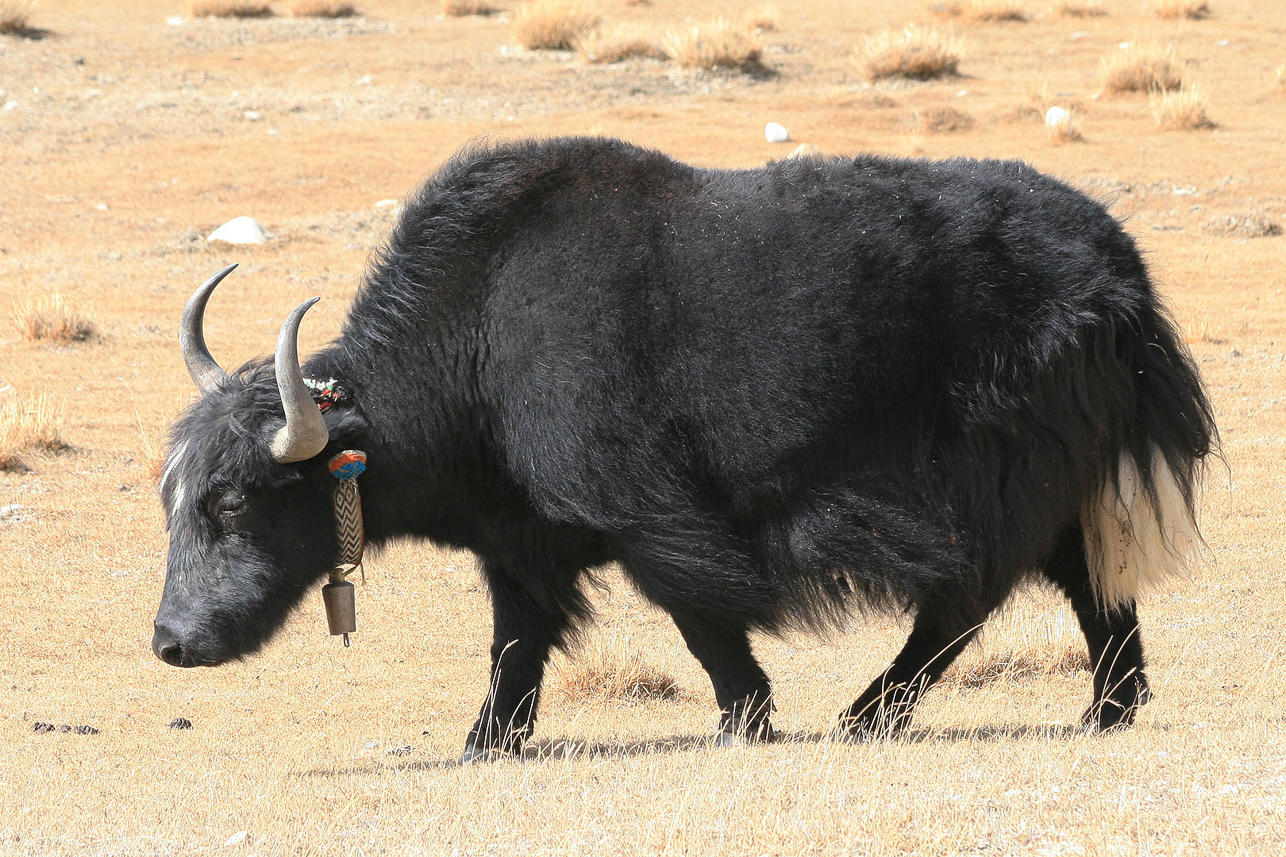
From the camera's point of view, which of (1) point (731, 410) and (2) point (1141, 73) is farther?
(2) point (1141, 73)

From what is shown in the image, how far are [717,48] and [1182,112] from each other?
7093mm

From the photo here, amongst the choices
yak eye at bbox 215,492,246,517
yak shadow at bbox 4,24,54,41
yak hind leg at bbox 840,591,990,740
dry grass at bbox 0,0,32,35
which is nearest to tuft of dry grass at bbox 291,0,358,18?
yak shadow at bbox 4,24,54,41

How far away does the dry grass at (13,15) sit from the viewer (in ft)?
79.7

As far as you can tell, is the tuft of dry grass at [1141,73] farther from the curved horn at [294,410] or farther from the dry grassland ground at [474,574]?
the curved horn at [294,410]

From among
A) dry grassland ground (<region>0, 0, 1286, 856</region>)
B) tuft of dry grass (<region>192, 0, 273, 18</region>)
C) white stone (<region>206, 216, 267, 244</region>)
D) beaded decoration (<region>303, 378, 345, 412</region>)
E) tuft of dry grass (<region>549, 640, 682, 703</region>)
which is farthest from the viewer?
tuft of dry grass (<region>192, 0, 273, 18</region>)

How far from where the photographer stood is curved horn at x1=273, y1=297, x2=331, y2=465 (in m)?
4.93

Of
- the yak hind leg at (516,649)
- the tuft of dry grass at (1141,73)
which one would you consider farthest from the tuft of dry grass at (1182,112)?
the yak hind leg at (516,649)

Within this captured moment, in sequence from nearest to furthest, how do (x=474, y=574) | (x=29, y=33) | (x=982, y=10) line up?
1. (x=474, y=574)
2. (x=29, y=33)
3. (x=982, y=10)

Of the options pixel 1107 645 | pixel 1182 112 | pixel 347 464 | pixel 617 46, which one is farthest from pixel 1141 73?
pixel 347 464

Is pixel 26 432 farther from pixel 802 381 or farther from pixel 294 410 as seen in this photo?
pixel 802 381

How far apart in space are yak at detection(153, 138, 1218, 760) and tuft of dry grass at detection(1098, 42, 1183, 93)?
17.0 meters

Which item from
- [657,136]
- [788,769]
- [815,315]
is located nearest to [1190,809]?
[788,769]

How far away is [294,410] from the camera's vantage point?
4965 mm

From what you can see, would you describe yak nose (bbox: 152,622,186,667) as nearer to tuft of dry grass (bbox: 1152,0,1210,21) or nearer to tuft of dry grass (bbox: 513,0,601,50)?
tuft of dry grass (bbox: 513,0,601,50)
